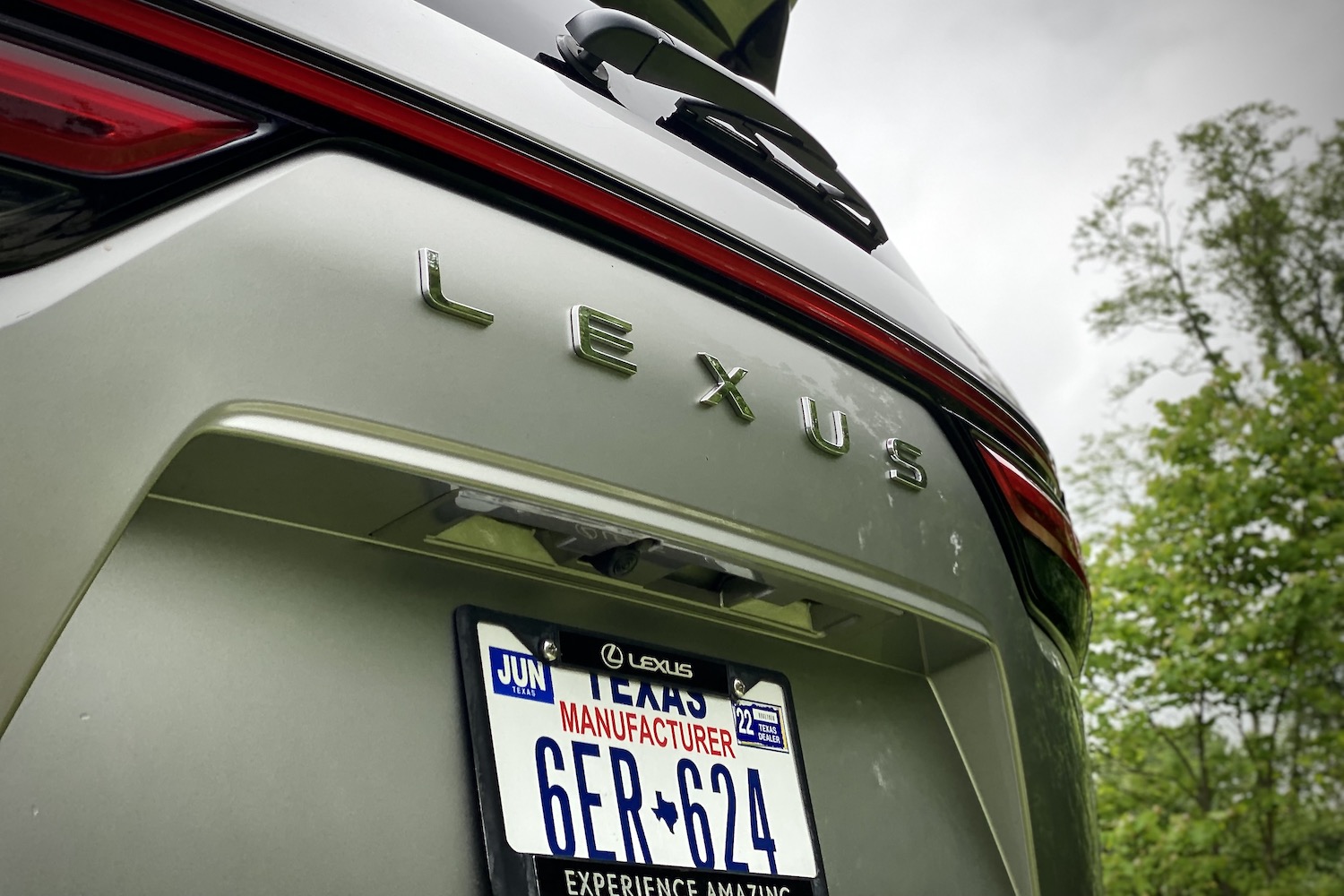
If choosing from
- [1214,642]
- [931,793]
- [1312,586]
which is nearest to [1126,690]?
[1214,642]

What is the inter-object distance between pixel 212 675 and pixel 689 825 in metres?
0.55

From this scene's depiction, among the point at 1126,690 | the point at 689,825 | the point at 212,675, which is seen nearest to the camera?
the point at 212,675

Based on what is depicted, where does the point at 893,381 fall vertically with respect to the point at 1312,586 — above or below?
below

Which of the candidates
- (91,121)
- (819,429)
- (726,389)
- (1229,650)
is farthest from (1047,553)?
(1229,650)

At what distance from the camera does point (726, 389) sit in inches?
50.8

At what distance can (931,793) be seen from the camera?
1606 millimetres

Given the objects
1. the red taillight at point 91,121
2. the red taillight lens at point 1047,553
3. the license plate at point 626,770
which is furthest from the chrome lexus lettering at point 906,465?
the red taillight at point 91,121

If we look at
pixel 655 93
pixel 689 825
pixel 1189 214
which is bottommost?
pixel 689 825

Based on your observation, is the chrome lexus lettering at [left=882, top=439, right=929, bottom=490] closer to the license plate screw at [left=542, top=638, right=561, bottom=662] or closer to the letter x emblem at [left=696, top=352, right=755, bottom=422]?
the letter x emblem at [left=696, top=352, right=755, bottom=422]

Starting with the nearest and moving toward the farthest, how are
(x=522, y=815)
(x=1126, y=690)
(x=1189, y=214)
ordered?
(x=522, y=815) → (x=1126, y=690) → (x=1189, y=214)

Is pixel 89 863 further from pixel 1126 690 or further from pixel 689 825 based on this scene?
pixel 1126 690

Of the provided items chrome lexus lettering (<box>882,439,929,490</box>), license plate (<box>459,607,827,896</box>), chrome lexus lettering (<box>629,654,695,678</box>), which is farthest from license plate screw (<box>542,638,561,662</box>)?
chrome lexus lettering (<box>882,439,929,490</box>)

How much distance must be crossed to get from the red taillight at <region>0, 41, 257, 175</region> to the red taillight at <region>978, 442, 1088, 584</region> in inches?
44.7

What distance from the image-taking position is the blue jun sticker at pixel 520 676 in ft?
3.83
